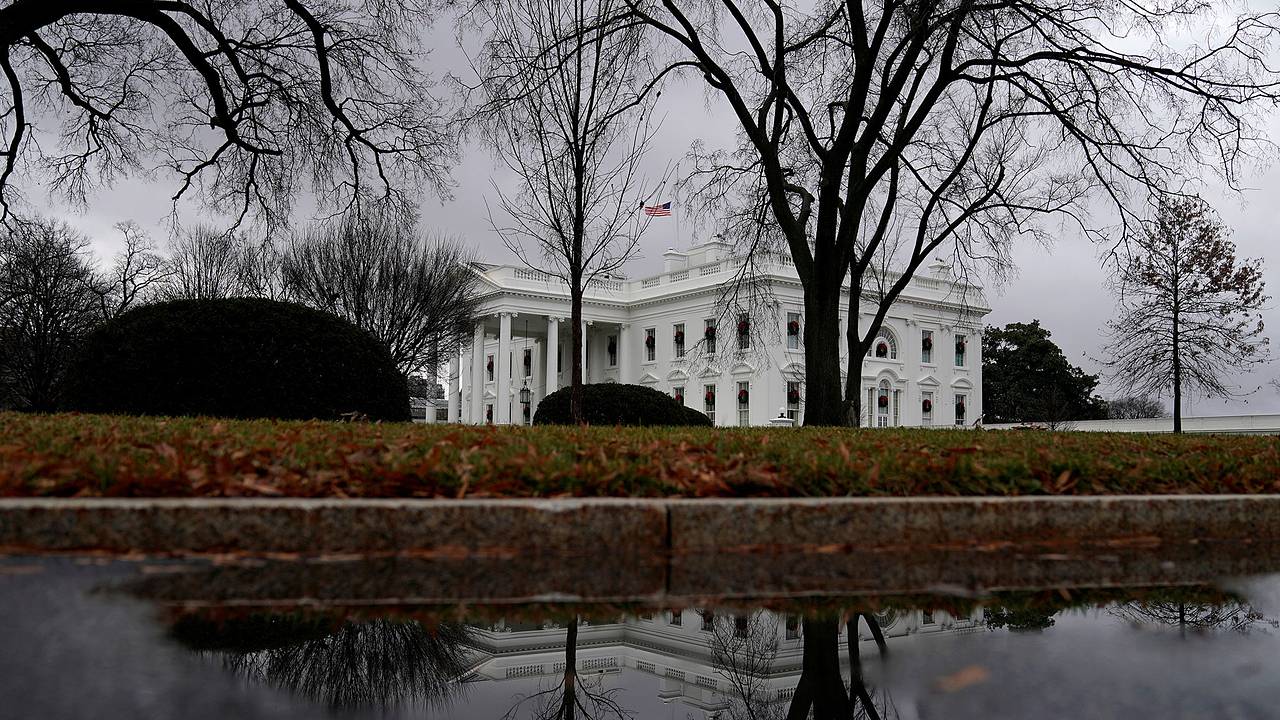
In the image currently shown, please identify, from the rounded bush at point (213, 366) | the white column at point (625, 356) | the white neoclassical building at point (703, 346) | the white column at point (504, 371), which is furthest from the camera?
the white column at point (625, 356)

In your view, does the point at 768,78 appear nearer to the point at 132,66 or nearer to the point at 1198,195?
the point at 1198,195

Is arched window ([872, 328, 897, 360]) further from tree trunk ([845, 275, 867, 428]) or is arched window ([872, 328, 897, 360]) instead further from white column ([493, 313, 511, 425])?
tree trunk ([845, 275, 867, 428])

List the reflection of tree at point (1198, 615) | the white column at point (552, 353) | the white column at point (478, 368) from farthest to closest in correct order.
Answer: the white column at point (478, 368) < the white column at point (552, 353) < the reflection of tree at point (1198, 615)

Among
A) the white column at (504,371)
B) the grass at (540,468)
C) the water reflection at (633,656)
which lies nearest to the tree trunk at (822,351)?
the grass at (540,468)

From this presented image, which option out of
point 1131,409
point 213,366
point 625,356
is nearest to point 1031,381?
point 1131,409

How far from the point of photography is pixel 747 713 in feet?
7.89

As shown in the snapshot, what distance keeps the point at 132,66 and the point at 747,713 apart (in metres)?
17.9

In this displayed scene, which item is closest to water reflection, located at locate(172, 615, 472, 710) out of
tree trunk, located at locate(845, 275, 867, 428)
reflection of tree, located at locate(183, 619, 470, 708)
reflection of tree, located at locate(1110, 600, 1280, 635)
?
reflection of tree, located at locate(183, 619, 470, 708)

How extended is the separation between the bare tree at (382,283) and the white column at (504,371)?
1633cm

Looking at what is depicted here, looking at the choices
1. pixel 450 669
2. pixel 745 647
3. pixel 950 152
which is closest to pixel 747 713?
pixel 745 647

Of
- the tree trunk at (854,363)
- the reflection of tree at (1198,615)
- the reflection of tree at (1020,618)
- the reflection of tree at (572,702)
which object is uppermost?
the tree trunk at (854,363)

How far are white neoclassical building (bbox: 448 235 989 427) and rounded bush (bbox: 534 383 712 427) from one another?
85.1 feet

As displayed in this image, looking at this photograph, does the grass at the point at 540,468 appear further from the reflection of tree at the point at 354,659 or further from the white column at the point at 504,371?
the white column at the point at 504,371

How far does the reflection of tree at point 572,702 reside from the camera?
7.79ft
